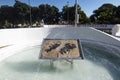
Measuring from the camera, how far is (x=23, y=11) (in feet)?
186

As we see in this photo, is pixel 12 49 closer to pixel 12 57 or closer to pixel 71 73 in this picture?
pixel 12 57

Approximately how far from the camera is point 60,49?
10.2 m

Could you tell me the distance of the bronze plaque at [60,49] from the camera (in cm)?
981

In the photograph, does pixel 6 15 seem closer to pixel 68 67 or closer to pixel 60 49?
pixel 60 49

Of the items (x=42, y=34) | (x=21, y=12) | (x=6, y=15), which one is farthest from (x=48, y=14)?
(x=42, y=34)

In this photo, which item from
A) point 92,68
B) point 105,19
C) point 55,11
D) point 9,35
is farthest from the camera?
point 55,11

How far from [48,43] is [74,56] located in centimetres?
153

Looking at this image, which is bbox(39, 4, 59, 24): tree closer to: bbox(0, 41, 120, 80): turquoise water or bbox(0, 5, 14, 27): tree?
bbox(0, 5, 14, 27): tree

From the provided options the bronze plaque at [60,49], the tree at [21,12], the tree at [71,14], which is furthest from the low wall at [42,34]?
the tree at [21,12]

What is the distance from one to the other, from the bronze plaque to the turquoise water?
0.47 m

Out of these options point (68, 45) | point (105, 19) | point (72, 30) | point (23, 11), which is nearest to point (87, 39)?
point (72, 30)

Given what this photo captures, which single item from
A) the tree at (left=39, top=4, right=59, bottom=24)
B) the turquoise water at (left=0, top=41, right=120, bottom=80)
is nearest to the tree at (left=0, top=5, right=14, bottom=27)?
the tree at (left=39, top=4, right=59, bottom=24)

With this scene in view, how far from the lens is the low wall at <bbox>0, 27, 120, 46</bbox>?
1316 cm

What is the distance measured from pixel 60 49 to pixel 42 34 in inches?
191
